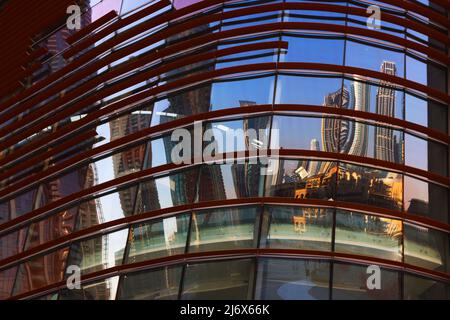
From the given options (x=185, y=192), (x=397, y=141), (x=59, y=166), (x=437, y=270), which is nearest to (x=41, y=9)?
(x=59, y=166)

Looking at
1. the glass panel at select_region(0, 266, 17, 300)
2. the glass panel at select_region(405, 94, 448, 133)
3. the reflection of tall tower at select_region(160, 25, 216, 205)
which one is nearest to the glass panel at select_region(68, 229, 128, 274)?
the reflection of tall tower at select_region(160, 25, 216, 205)

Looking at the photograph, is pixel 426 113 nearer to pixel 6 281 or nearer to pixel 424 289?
pixel 424 289

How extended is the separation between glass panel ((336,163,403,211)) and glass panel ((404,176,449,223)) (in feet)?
0.68

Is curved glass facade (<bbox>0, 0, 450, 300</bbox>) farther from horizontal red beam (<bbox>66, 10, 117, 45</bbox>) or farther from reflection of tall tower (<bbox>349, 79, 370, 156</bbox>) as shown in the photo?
horizontal red beam (<bbox>66, 10, 117, 45</bbox>)

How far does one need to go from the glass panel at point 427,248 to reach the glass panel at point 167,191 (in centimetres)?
444

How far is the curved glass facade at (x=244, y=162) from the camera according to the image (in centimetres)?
1614

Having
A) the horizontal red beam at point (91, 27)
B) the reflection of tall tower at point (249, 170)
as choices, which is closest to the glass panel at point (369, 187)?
the reflection of tall tower at point (249, 170)

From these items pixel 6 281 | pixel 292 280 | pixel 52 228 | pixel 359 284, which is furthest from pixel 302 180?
pixel 6 281

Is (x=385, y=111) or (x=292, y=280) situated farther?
(x=385, y=111)

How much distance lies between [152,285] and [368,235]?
14.3 ft

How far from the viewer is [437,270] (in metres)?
16.5

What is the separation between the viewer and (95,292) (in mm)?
17219

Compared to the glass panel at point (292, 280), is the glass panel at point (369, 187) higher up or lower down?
higher up

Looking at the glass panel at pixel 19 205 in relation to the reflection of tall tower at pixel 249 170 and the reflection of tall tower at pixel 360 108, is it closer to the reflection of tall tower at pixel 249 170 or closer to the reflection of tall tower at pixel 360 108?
the reflection of tall tower at pixel 249 170
